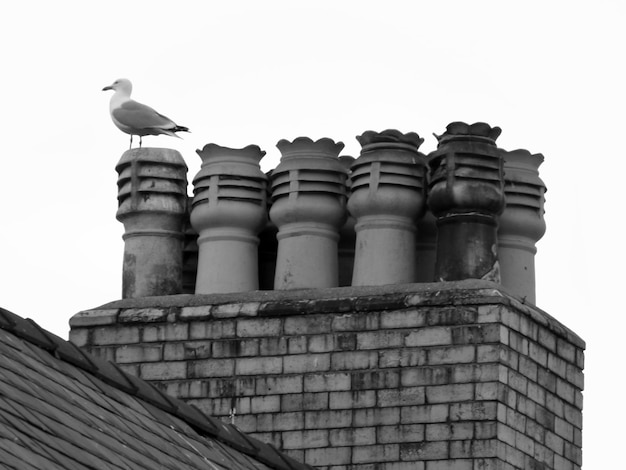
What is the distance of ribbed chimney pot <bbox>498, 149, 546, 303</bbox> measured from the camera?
69.2 ft

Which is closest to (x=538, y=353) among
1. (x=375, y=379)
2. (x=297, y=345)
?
(x=375, y=379)

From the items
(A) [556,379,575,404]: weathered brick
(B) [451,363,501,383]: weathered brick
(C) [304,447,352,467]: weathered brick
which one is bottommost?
(C) [304,447,352,467]: weathered brick

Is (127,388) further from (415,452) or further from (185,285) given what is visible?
(185,285)

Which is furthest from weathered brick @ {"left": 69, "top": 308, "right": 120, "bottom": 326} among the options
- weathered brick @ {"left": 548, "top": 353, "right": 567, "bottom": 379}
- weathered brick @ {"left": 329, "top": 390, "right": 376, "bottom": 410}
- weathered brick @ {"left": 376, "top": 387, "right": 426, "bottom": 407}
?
weathered brick @ {"left": 548, "top": 353, "right": 567, "bottom": 379}

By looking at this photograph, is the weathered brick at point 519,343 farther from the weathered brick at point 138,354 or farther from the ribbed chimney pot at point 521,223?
the weathered brick at point 138,354

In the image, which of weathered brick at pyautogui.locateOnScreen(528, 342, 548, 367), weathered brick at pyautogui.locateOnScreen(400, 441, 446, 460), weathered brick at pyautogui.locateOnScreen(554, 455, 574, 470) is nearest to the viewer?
weathered brick at pyautogui.locateOnScreen(400, 441, 446, 460)

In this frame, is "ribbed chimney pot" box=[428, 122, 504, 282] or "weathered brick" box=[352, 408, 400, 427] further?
"ribbed chimney pot" box=[428, 122, 504, 282]

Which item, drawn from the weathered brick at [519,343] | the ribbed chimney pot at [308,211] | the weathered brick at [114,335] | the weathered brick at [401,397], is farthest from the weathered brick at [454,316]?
the weathered brick at [114,335]

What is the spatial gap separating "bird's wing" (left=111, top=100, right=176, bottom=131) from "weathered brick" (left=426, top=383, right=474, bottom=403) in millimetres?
4155

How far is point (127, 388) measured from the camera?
1705cm

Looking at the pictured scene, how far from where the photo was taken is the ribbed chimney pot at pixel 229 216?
21.1m

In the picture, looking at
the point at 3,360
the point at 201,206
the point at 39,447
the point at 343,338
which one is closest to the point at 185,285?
the point at 201,206

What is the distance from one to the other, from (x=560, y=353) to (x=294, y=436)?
246cm

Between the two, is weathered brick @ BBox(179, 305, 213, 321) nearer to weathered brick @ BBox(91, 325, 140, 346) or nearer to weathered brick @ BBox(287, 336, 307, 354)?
weathered brick @ BBox(91, 325, 140, 346)
